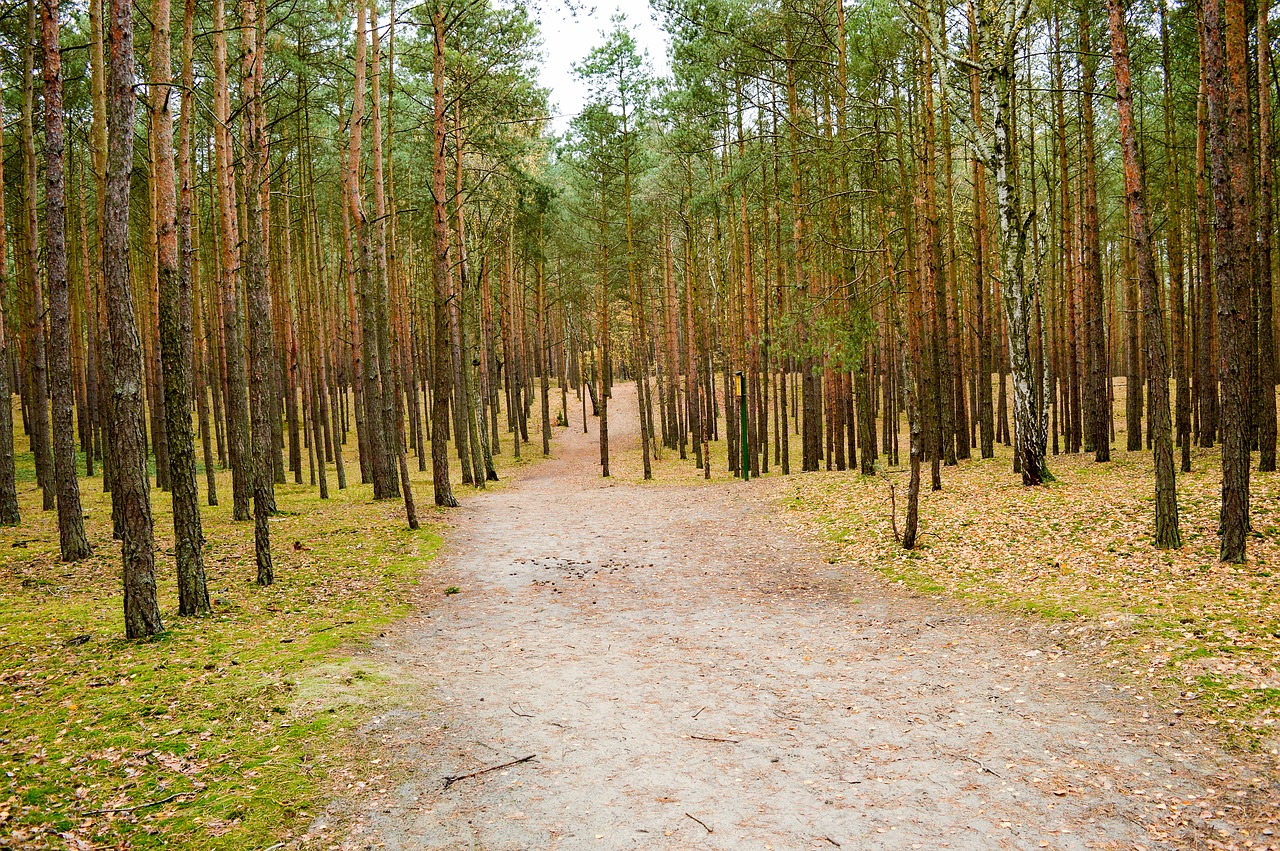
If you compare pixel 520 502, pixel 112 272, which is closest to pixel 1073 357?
pixel 520 502

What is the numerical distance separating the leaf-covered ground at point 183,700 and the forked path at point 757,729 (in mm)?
574

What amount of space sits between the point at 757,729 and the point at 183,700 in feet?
15.1

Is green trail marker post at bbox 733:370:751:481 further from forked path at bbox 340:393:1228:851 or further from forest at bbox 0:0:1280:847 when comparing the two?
forked path at bbox 340:393:1228:851

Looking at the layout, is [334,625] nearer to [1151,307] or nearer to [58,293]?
[58,293]

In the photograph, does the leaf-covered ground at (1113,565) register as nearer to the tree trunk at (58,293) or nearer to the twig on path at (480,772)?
the twig on path at (480,772)

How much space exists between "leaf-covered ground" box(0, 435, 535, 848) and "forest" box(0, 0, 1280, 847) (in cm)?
24

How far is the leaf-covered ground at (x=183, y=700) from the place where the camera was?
4.43 metres

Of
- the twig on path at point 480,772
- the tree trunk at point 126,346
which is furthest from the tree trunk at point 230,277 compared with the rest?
the twig on path at point 480,772

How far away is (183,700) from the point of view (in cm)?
602

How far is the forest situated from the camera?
8.41 m

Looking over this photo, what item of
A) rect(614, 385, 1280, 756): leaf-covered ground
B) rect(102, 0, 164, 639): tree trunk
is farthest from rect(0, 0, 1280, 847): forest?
rect(614, 385, 1280, 756): leaf-covered ground

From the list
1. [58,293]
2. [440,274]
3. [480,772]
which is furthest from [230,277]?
[480,772]

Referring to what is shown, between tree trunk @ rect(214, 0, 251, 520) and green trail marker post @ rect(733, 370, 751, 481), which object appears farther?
green trail marker post @ rect(733, 370, 751, 481)

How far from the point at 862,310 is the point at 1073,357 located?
338 inches
